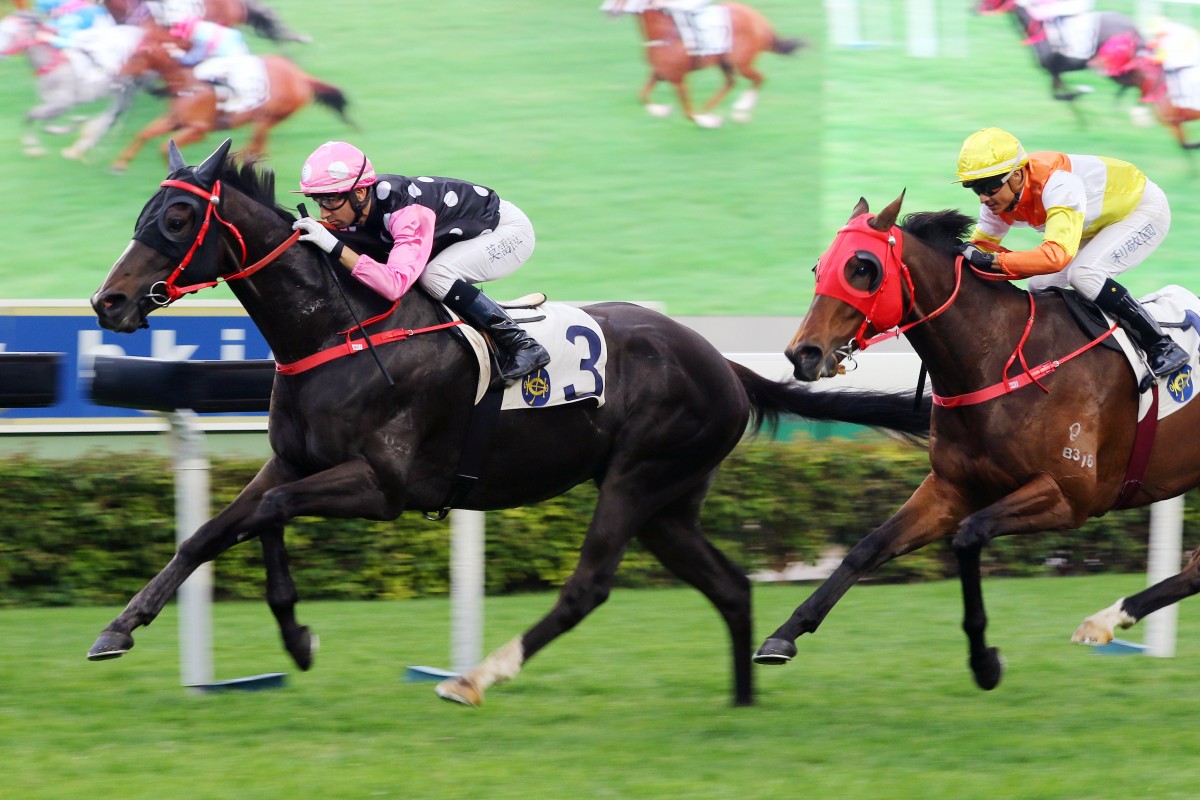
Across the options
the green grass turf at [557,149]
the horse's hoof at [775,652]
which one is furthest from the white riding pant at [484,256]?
the green grass turf at [557,149]

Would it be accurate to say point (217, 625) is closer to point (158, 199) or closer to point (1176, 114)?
point (158, 199)

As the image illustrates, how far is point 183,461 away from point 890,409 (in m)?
2.54

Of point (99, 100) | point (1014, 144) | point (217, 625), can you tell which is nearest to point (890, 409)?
point (1014, 144)

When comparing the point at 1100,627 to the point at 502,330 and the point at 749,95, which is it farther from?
the point at 749,95

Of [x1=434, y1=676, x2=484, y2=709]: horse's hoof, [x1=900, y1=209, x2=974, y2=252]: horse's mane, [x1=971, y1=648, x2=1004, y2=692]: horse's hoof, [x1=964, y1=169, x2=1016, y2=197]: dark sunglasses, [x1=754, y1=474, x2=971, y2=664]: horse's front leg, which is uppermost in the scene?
[x1=964, y1=169, x2=1016, y2=197]: dark sunglasses

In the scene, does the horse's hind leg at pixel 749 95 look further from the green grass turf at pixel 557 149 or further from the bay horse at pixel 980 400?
the bay horse at pixel 980 400

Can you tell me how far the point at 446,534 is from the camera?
23.8 feet

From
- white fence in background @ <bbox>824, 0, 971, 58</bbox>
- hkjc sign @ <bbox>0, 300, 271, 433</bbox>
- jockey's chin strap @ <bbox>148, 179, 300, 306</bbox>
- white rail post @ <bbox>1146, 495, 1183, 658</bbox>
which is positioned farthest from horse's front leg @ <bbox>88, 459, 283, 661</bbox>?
white fence in background @ <bbox>824, 0, 971, 58</bbox>

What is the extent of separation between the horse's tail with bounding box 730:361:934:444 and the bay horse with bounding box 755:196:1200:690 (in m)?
0.56

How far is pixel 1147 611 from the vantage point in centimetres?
475

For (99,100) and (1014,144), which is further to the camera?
(99,100)

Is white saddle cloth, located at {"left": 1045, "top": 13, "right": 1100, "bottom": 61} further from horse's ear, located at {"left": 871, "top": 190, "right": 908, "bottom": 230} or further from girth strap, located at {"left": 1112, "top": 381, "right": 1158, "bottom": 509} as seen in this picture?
horse's ear, located at {"left": 871, "top": 190, "right": 908, "bottom": 230}

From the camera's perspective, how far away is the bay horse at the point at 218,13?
10672mm

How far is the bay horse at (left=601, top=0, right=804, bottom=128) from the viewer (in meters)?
12.1
